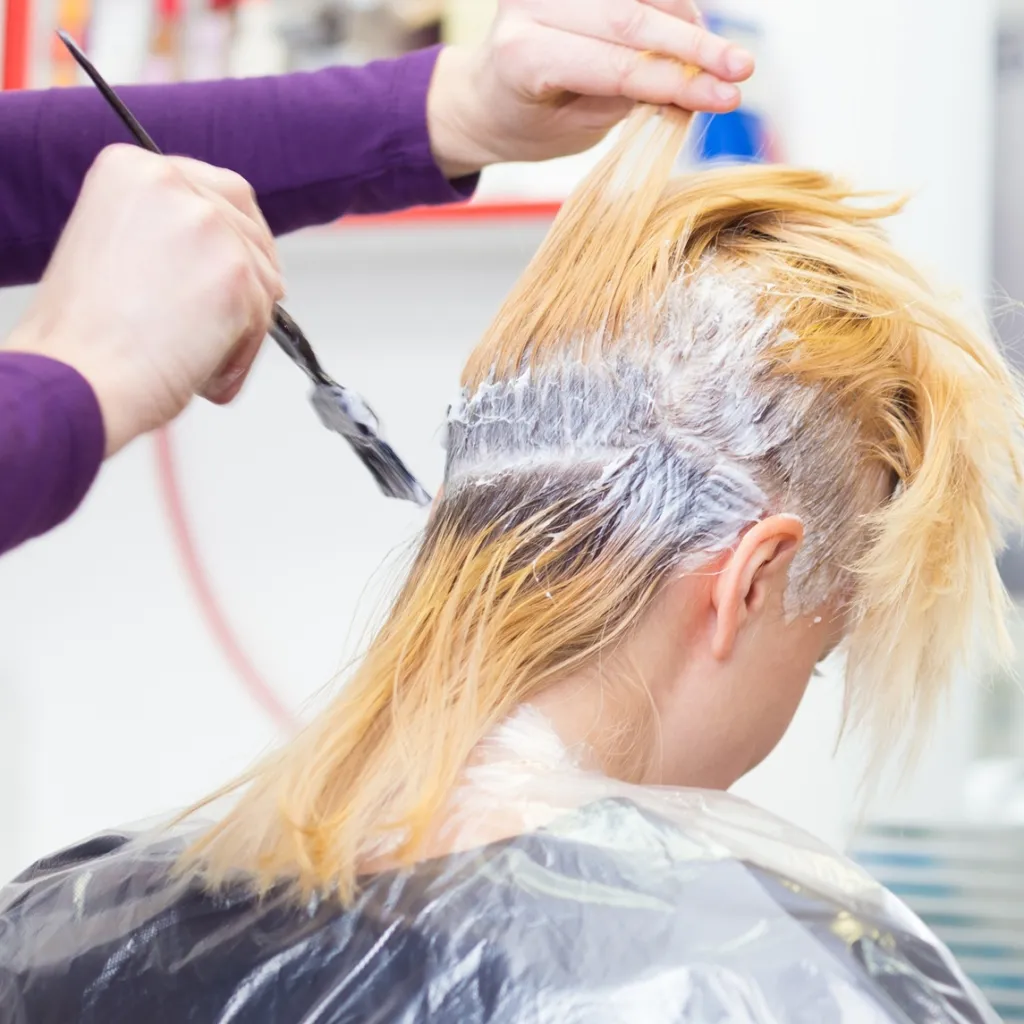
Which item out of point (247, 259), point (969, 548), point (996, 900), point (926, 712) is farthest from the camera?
point (996, 900)

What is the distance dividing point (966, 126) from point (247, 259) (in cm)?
112

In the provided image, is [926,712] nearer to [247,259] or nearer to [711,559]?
[711,559]

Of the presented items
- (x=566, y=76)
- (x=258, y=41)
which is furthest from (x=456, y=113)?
(x=258, y=41)

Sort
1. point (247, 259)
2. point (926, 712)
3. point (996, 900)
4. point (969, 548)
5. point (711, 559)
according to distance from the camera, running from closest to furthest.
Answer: point (247, 259) < point (711, 559) < point (969, 548) < point (926, 712) < point (996, 900)

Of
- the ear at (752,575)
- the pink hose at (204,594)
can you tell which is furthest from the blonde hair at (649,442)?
the pink hose at (204,594)

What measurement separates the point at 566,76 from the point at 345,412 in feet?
1.05

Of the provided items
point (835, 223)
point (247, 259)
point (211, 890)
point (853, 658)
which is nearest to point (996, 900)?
point (853, 658)

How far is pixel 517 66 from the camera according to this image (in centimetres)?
100

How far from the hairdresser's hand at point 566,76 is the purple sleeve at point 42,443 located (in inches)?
20.9

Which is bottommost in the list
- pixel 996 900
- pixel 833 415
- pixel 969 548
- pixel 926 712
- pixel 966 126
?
pixel 996 900

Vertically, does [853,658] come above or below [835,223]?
below

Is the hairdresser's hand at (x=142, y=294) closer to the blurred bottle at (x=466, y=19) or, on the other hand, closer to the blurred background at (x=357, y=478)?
the blurred background at (x=357, y=478)

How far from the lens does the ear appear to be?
0.81 m

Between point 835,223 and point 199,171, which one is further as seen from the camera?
point 835,223
